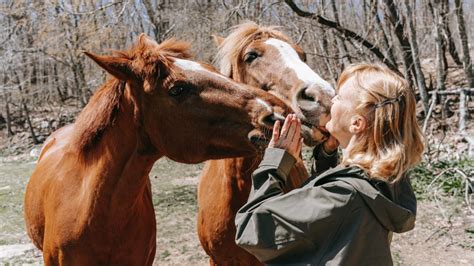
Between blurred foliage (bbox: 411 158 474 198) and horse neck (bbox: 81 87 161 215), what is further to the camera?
blurred foliage (bbox: 411 158 474 198)

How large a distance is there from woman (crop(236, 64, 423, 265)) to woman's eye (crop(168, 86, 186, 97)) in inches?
26.0

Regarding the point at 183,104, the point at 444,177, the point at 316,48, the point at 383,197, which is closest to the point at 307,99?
the point at 183,104

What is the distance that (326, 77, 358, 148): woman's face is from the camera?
1.68m

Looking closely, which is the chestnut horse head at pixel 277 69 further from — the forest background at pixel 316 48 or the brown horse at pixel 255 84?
the forest background at pixel 316 48

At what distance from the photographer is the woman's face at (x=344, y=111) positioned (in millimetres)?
1683

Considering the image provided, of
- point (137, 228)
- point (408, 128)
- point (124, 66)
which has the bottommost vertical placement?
point (137, 228)

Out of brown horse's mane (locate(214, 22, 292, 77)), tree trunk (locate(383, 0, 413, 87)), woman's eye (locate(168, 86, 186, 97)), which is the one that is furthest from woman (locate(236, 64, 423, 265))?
tree trunk (locate(383, 0, 413, 87))

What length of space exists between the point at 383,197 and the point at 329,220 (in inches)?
7.5

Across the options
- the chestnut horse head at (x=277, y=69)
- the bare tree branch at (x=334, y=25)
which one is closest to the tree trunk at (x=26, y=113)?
the bare tree branch at (x=334, y=25)

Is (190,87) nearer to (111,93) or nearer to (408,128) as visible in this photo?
(111,93)

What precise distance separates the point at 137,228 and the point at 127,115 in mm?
659

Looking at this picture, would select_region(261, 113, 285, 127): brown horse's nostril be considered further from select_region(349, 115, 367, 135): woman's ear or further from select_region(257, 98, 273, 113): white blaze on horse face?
select_region(349, 115, 367, 135): woman's ear

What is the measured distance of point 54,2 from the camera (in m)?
10.8

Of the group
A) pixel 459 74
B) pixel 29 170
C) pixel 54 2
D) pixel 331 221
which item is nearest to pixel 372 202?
pixel 331 221
